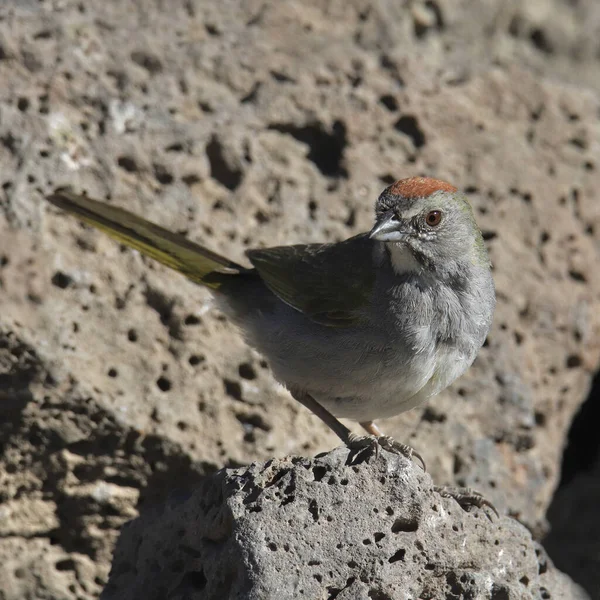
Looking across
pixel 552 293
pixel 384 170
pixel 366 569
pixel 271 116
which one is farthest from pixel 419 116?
pixel 366 569

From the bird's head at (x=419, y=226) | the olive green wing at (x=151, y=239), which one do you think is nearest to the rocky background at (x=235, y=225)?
the olive green wing at (x=151, y=239)

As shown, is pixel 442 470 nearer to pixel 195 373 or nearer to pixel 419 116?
pixel 195 373

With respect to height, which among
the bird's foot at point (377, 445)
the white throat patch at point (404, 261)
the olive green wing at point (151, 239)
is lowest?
the olive green wing at point (151, 239)

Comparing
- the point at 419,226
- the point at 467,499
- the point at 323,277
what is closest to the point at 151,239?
the point at 323,277

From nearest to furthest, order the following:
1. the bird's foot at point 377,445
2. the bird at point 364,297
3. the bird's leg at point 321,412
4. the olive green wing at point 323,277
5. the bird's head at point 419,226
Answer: the bird's foot at point 377,445 → the bird at point 364,297 → the bird's head at point 419,226 → the olive green wing at point 323,277 → the bird's leg at point 321,412

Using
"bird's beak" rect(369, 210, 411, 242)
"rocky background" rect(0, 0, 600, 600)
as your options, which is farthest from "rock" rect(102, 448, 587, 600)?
"bird's beak" rect(369, 210, 411, 242)

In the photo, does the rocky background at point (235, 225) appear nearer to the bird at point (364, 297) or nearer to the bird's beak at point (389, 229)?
the bird at point (364, 297)
